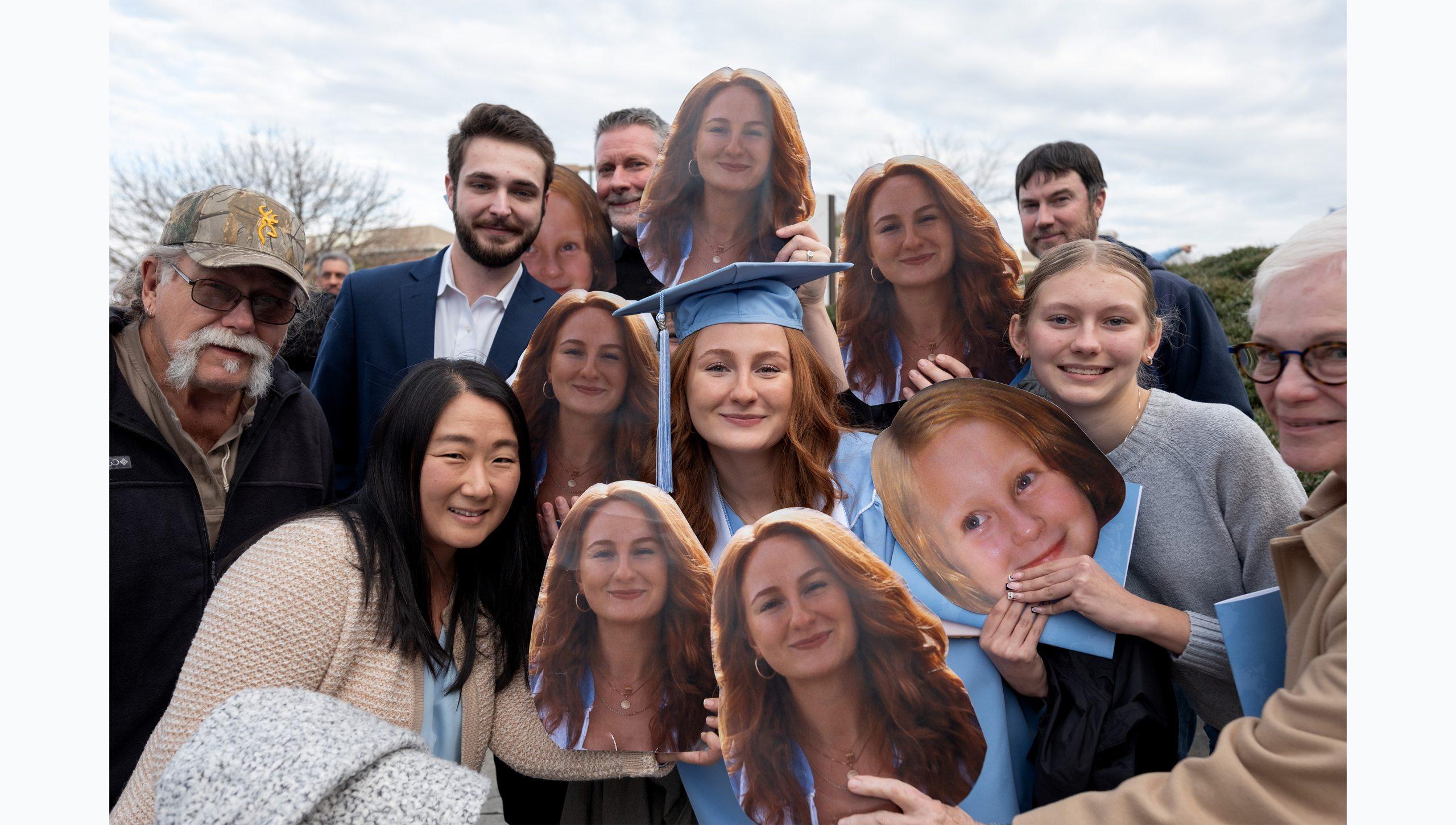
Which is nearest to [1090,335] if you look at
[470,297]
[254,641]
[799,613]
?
[799,613]

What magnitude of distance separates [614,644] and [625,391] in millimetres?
722

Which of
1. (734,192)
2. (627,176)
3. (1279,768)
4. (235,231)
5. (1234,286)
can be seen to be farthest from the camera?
(1234,286)

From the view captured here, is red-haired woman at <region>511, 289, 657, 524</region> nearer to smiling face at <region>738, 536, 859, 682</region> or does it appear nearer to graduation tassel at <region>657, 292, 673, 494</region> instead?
graduation tassel at <region>657, 292, 673, 494</region>

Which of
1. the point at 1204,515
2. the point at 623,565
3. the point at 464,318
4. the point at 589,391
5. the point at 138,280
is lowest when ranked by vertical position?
the point at 623,565

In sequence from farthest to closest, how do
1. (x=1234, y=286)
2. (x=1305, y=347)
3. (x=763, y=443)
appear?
(x=1234, y=286)
(x=763, y=443)
(x=1305, y=347)

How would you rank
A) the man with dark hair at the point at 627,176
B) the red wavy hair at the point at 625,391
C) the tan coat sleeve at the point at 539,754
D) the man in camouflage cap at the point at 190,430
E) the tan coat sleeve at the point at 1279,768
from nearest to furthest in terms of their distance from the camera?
the tan coat sleeve at the point at 1279,768, the tan coat sleeve at the point at 539,754, the red wavy hair at the point at 625,391, the man in camouflage cap at the point at 190,430, the man with dark hair at the point at 627,176

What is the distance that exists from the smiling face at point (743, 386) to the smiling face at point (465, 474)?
58 cm

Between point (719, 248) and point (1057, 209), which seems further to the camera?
point (1057, 209)

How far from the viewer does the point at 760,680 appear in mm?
2145

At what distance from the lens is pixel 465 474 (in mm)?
2291

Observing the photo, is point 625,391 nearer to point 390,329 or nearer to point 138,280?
point 390,329

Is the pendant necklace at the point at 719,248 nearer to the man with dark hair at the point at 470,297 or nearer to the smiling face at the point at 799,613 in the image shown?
the man with dark hair at the point at 470,297

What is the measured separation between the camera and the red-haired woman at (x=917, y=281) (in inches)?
93.6

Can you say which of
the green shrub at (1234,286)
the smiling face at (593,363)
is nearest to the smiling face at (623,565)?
the smiling face at (593,363)
